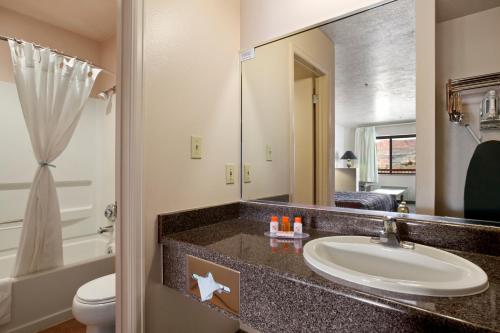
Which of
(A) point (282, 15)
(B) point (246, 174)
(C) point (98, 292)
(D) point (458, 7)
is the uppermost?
(A) point (282, 15)

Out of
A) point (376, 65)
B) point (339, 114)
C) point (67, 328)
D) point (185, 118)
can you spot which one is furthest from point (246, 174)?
point (67, 328)

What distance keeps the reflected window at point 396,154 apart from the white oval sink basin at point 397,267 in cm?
33

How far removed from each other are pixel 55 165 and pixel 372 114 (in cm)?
263

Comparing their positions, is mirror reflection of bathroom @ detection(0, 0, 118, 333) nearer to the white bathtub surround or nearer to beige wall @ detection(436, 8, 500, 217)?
the white bathtub surround

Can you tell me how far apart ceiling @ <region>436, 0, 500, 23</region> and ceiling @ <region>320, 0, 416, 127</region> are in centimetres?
9

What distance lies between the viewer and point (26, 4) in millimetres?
2146

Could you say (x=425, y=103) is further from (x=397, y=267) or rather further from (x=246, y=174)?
(x=246, y=174)

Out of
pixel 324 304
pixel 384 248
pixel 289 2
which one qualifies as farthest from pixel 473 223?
pixel 289 2

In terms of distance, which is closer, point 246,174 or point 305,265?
point 305,265

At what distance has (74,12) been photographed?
2262mm

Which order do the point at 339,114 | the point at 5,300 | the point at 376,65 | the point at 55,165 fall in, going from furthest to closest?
the point at 55,165, the point at 5,300, the point at 339,114, the point at 376,65

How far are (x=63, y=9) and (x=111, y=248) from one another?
2156mm

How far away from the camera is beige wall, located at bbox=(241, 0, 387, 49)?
4.13ft

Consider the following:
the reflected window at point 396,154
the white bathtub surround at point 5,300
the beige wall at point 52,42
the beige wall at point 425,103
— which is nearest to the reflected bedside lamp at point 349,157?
the reflected window at point 396,154
